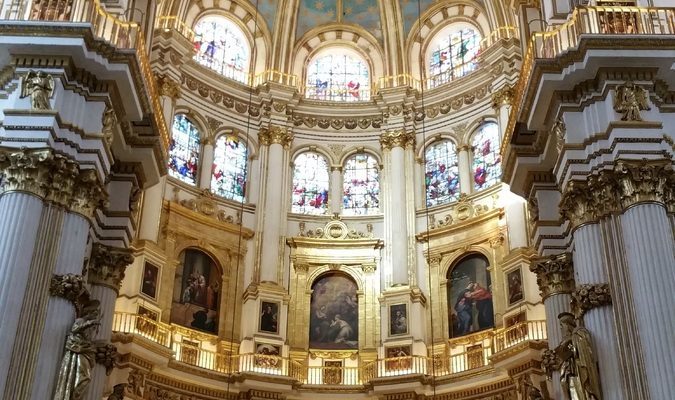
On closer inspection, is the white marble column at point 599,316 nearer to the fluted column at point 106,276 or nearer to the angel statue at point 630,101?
the angel statue at point 630,101

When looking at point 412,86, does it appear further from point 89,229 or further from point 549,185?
point 89,229

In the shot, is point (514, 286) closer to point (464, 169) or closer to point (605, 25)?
point (464, 169)

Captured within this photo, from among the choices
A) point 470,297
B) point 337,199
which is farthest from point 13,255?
point 337,199

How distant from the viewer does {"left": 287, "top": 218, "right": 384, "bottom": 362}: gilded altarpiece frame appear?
92.4ft

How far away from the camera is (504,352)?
24.1 metres

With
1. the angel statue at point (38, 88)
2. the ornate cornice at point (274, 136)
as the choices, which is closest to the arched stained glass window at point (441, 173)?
the ornate cornice at point (274, 136)

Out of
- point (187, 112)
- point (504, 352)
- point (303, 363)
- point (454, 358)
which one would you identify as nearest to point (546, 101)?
point (504, 352)

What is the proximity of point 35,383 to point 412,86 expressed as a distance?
21020 mm

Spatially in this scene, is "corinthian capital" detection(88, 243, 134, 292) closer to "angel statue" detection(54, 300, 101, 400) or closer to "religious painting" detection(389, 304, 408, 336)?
"angel statue" detection(54, 300, 101, 400)

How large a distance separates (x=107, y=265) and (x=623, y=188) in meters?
10.7

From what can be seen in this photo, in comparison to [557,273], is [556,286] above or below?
below

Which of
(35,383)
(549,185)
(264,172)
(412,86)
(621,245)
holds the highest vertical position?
(412,86)

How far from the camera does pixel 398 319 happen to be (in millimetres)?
27438

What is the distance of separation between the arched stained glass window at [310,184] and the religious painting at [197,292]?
166 inches
